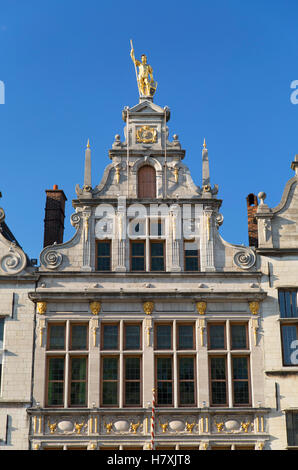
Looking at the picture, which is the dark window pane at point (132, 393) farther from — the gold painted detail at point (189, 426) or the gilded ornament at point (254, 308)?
the gilded ornament at point (254, 308)

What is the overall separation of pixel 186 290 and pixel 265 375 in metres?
3.83

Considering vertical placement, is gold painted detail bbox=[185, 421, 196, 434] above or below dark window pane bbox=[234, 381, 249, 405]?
below

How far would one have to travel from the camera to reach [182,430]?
2531 cm

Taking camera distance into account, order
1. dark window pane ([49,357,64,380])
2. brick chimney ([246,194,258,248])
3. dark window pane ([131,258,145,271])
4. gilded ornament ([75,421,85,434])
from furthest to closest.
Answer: brick chimney ([246,194,258,248])
dark window pane ([131,258,145,271])
dark window pane ([49,357,64,380])
gilded ornament ([75,421,85,434])

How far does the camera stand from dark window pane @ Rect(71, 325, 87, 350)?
86.6 ft

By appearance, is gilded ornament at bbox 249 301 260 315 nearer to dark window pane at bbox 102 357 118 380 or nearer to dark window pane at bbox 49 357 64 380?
dark window pane at bbox 102 357 118 380

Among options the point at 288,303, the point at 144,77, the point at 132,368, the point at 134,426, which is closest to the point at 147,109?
the point at 144,77

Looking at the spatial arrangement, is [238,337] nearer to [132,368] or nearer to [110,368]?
[132,368]

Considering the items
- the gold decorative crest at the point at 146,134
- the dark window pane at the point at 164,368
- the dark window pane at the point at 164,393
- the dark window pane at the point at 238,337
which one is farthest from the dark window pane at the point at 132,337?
the gold decorative crest at the point at 146,134

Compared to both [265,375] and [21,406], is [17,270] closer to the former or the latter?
[21,406]

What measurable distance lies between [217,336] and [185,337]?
1.08 meters

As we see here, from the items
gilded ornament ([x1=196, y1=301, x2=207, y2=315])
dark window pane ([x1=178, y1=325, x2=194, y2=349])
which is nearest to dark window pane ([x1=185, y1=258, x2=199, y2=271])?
gilded ornament ([x1=196, y1=301, x2=207, y2=315])

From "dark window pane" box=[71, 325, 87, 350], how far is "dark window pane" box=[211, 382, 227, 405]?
450 centimetres

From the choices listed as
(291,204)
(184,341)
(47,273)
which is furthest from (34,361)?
(291,204)
